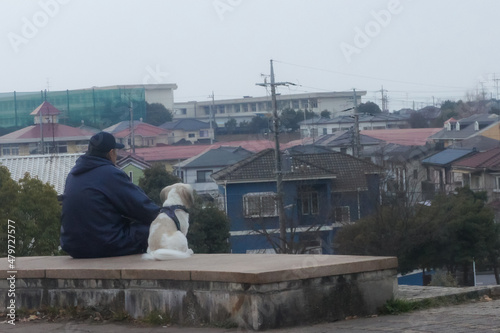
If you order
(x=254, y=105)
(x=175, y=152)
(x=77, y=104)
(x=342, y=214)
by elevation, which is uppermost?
(x=254, y=105)

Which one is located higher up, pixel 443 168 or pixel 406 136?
pixel 406 136

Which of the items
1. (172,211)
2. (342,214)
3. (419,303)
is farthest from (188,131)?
(419,303)

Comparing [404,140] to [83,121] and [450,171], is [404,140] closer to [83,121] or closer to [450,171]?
[450,171]

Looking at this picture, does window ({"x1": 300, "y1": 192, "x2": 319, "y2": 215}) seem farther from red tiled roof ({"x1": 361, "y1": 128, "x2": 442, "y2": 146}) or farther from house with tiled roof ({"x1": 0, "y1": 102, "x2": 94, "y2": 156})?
house with tiled roof ({"x1": 0, "y1": 102, "x2": 94, "y2": 156})

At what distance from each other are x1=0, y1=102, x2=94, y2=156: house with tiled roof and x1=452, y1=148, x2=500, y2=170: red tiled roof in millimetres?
21575

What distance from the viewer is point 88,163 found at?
6.18m

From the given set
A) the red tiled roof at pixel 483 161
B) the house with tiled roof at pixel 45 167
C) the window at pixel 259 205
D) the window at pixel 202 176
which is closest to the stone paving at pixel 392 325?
the house with tiled roof at pixel 45 167

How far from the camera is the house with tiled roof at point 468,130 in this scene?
4466 centimetres

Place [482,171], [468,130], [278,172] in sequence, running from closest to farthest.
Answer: [278,172]
[482,171]
[468,130]

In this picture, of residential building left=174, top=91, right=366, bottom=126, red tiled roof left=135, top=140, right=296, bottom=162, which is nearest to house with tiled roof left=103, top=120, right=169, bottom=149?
red tiled roof left=135, top=140, right=296, bottom=162

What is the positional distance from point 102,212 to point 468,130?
44.1 m

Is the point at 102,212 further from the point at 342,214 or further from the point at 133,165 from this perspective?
the point at 133,165

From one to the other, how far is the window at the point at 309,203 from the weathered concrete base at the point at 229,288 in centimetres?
2163

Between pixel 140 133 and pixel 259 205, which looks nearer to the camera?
pixel 259 205
